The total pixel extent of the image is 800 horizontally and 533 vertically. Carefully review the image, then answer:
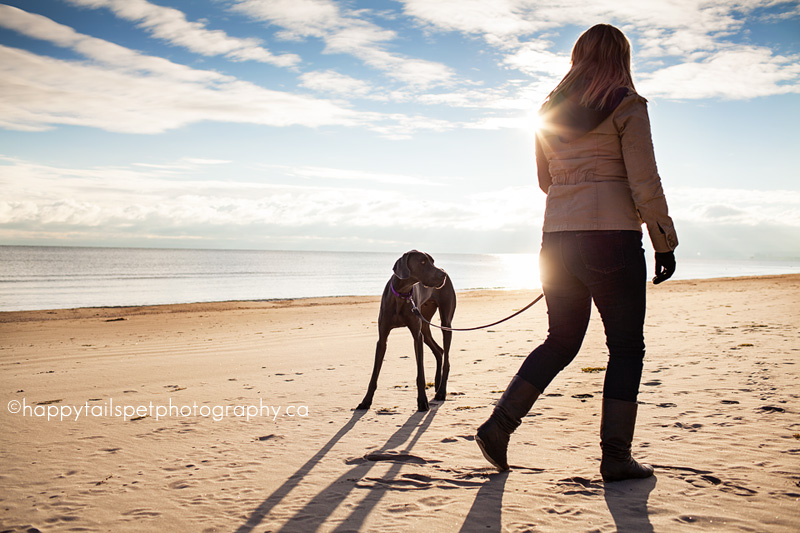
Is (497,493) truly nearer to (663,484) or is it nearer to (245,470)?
(663,484)

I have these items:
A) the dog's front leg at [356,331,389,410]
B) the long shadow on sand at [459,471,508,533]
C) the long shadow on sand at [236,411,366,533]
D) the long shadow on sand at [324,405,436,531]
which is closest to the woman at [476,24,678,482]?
the long shadow on sand at [459,471,508,533]

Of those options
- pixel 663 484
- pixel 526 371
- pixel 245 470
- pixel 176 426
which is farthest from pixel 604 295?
pixel 176 426

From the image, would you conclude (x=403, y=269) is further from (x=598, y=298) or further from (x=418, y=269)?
(x=598, y=298)

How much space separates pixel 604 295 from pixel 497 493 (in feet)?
3.87

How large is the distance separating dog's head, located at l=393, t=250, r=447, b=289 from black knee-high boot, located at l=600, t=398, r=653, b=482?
2.79 m

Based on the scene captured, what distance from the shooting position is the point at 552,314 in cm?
308

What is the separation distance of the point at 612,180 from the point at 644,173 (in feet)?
0.59

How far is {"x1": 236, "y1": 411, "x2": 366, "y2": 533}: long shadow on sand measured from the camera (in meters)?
2.53

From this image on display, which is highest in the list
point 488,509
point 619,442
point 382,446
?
point 619,442

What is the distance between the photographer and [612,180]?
284 centimetres

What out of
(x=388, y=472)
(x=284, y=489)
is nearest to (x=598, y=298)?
(x=388, y=472)

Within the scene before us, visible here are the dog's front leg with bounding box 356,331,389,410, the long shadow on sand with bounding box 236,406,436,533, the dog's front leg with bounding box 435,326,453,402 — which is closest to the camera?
the long shadow on sand with bounding box 236,406,436,533

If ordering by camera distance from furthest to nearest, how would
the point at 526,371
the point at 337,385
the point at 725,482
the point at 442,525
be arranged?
the point at 337,385 < the point at 526,371 < the point at 725,482 < the point at 442,525

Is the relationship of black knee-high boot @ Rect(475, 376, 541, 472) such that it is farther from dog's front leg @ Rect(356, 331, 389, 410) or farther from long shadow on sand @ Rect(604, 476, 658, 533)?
dog's front leg @ Rect(356, 331, 389, 410)
